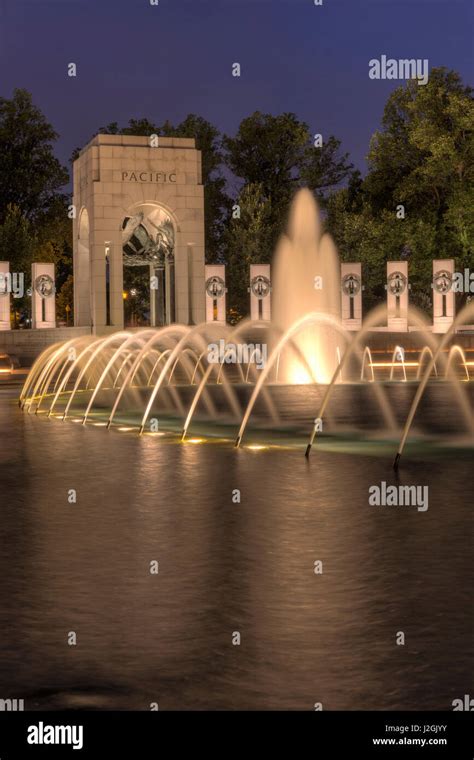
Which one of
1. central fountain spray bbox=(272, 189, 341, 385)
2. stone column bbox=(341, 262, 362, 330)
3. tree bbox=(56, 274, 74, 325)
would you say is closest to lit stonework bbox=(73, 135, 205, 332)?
stone column bbox=(341, 262, 362, 330)

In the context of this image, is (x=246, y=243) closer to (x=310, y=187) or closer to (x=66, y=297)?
(x=310, y=187)

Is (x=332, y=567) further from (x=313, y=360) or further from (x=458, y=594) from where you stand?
(x=313, y=360)

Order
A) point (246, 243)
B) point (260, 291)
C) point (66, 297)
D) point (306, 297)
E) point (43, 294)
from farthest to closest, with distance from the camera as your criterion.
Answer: point (66, 297) → point (246, 243) → point (43, 294) → point (260, 291) → point (306, 297)

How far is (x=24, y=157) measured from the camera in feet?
247

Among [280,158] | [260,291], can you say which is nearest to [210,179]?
[280,158]

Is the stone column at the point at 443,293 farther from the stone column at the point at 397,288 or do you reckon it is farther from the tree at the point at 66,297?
the tree at the point at 66,297

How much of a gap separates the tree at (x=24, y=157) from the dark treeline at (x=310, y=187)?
0.07 metres

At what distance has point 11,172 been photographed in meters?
76.2

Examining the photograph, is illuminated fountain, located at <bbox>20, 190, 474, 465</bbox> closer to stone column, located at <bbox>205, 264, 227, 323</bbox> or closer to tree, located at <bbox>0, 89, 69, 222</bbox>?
stone column, located at <bbox>205, 264, 227, 323</bbox>

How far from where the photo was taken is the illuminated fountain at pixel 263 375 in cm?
1864

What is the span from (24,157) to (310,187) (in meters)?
19.1

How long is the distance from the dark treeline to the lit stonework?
9.89 feet

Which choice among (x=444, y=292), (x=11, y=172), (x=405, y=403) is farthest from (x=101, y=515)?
(x=11, y=172)
